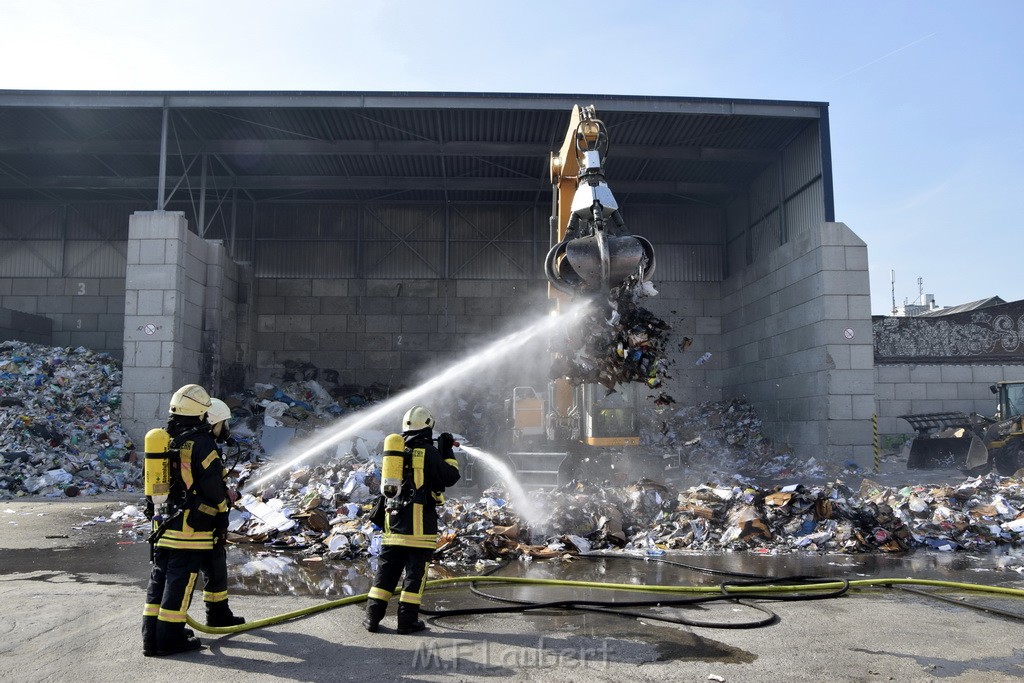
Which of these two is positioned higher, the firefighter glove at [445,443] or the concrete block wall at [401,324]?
the concrete block wall at [401,324]

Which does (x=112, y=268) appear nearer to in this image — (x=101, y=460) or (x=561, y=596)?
(x=101, y=460)

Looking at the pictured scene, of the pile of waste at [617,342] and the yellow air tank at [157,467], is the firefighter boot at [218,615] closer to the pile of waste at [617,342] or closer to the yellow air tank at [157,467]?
the yellow air tank at [157,467]

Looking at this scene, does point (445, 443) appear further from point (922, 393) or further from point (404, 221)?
point (404, 221)

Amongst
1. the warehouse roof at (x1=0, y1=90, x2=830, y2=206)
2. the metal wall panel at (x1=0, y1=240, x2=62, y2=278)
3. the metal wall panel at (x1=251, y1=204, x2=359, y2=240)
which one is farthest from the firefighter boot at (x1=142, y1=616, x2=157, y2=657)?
the metal wall panel at (x1=0, y1=240, x2=62, y2=278)

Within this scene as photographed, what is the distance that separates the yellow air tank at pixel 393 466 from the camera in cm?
508

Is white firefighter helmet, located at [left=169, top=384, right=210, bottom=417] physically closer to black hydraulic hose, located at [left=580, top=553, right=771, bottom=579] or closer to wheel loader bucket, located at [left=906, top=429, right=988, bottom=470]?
black hydraulic hose, located at [left=580, top=553, right=771, bottom=579]

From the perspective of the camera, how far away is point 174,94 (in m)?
16.7

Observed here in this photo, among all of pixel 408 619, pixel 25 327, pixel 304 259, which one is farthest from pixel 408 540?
pixel 25 327

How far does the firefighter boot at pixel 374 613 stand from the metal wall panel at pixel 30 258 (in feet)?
70.7

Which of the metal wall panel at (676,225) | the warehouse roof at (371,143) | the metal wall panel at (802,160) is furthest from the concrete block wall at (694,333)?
the metal wall panel at (802,160)

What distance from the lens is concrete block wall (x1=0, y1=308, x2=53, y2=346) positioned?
760 inches

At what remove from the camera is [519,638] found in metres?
4.80

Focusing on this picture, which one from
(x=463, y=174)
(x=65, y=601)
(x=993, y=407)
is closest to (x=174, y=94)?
(x=463, y=174)

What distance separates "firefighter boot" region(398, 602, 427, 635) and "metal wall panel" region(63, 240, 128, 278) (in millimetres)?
20622
